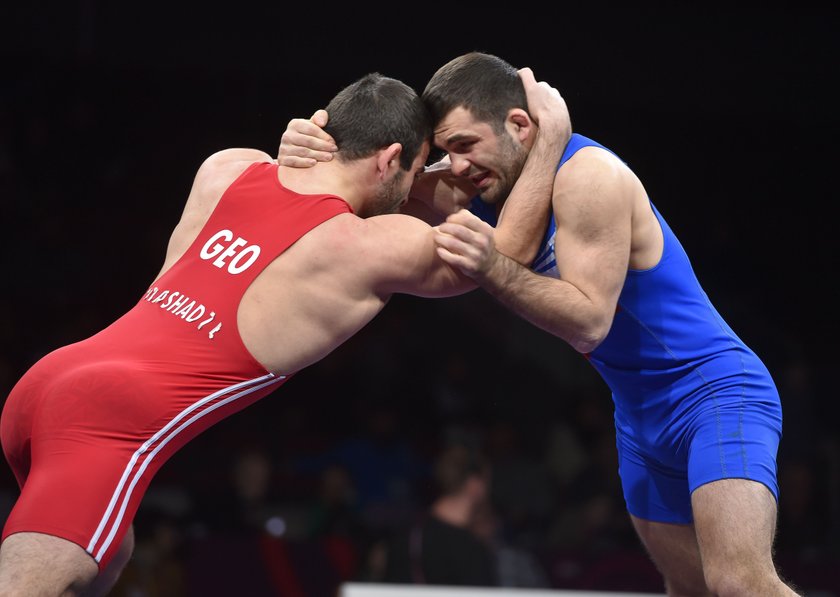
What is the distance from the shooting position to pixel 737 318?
28.5 ft

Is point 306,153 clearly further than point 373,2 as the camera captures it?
No

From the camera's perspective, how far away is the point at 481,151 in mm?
3346

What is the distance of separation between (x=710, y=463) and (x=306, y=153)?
4.64 feet

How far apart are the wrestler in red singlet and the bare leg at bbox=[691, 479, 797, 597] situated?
119 cm

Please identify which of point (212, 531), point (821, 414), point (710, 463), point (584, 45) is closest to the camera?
point (710, 463)

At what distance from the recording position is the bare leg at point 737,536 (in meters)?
2.73

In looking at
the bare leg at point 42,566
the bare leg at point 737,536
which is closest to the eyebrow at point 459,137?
the bare leg at point 737,536

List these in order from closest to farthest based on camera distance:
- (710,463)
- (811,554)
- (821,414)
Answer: (710,463), (811,554), (821,414)

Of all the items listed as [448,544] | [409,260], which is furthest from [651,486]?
[448,544]

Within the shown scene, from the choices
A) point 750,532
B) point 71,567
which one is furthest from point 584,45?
point 71,567

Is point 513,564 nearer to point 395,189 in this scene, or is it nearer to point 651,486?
point 651,486

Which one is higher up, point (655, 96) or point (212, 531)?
point (655, 96)

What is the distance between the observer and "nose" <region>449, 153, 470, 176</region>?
11.1 ft

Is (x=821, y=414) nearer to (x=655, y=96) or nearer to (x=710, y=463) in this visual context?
(x=655, y=96)
